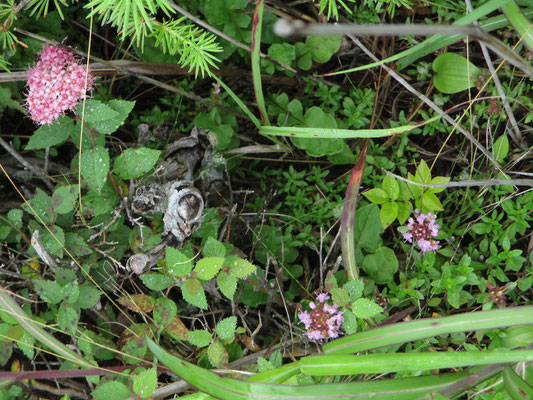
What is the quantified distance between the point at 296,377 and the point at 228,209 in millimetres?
694

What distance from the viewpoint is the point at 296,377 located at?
145 cm

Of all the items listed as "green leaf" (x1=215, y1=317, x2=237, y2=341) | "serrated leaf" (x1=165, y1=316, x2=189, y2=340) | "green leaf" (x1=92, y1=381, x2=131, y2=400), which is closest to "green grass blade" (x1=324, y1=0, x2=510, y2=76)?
"green leaf" (x1=215, y1=317, x2=237, y2=341)

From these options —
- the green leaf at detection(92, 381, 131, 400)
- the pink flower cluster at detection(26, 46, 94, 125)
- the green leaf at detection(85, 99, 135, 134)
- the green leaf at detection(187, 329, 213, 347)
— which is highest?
the pink flower cluster at detection(26, 46, 94, 125)

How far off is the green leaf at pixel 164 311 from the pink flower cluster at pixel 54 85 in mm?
715

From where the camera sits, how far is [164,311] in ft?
5.25

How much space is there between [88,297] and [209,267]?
0.46m

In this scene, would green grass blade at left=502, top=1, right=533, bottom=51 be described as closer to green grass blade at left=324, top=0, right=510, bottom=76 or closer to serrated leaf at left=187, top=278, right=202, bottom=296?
green grass blade at left=324, top=0, right=510, bottom=76

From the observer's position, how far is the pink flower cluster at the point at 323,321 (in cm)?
151

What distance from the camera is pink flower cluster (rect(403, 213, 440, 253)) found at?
5.44 feet

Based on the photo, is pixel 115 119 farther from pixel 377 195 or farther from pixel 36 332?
pixel 377 195

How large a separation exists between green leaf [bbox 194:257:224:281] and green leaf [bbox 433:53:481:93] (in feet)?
3.69

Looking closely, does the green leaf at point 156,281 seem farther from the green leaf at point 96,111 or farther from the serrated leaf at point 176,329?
the green leaf at point 96,111

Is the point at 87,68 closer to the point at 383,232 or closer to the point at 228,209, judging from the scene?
the point at 228,209

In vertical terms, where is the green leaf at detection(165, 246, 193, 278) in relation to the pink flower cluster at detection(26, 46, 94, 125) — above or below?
below
